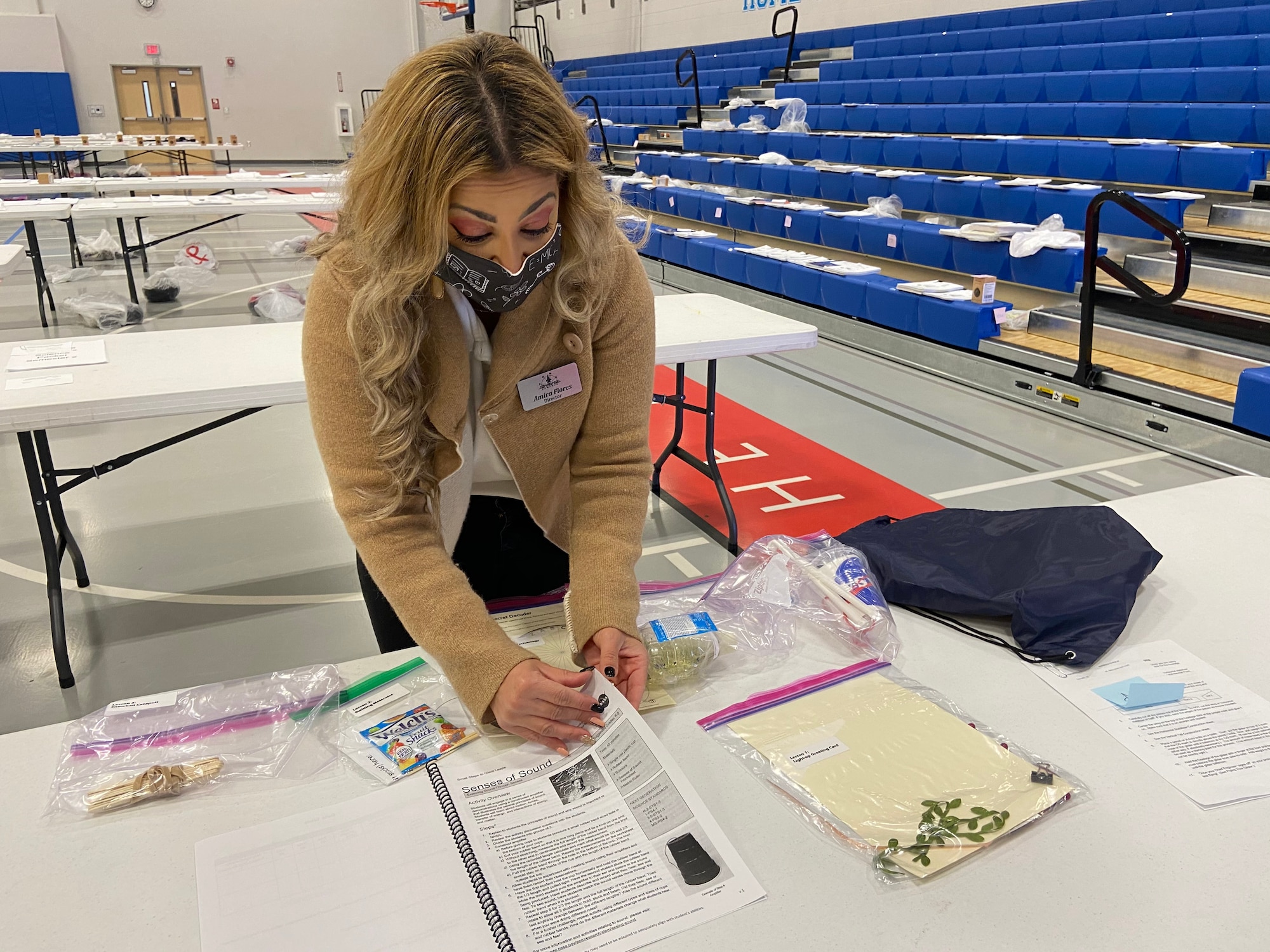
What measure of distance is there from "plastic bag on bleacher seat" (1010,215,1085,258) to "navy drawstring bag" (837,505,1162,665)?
383 cm

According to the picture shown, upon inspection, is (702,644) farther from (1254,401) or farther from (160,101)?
(160,101)

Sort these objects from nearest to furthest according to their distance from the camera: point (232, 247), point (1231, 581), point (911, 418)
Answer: point (1231, 581) → point (911, 418) → point (232, 247)

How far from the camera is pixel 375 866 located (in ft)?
2.80

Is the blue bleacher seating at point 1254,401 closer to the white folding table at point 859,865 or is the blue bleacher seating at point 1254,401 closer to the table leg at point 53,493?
the white folding table at point 859,865

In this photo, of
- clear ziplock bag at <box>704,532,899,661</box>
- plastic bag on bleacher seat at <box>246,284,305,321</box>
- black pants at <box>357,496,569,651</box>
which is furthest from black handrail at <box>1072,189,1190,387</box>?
plastic bag on bleacher seat at <box>246,284,305,321</box>

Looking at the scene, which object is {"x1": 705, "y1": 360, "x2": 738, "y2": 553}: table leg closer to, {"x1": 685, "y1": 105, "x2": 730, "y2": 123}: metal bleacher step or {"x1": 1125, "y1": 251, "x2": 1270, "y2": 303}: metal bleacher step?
{"x1": 1125, "y1": 251, "x2": 1270, "y2": 303}: metal bleacher step

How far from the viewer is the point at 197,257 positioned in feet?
23.9

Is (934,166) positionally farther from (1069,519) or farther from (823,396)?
(1069,519)

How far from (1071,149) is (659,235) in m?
3.37

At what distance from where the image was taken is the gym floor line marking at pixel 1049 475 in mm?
3410

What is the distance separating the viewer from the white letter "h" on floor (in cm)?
330

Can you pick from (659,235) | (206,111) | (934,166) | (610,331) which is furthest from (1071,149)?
(206,111)

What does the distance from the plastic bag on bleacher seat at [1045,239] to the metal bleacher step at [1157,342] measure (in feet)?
1.07

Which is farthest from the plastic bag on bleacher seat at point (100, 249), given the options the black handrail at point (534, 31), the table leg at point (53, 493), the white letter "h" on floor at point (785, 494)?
the black handrail at point (534, 31)
